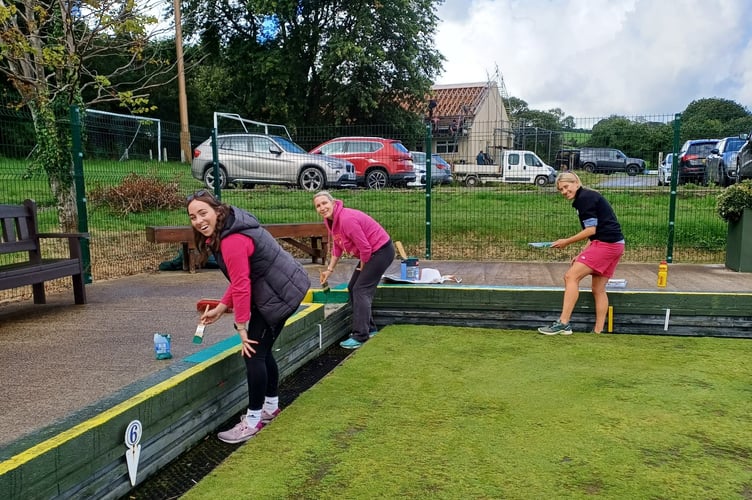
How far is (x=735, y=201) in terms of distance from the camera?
8.08 meters

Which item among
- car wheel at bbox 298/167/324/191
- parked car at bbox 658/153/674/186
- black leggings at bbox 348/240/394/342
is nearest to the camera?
black leggings at bbox 348/240/394/342

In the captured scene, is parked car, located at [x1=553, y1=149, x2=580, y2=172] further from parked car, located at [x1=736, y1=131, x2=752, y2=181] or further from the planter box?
parked car, located at [x1=736, y1=131, x2=752, y2=181]

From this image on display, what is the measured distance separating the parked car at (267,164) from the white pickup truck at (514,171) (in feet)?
8.44

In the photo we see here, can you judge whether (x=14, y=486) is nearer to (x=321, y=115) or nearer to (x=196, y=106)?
(x=321, y=115)

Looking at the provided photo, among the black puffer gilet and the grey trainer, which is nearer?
the black puffer gilet

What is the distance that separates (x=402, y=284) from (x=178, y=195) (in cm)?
618

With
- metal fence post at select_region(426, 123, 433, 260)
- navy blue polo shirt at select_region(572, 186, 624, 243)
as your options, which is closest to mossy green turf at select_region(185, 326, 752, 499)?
navy blue polo shirt at select_region(572, 186, 624, 243)

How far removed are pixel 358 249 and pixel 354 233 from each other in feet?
0.54

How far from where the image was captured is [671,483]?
2771 mm

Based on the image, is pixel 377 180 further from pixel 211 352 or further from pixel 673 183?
pixel 211 352

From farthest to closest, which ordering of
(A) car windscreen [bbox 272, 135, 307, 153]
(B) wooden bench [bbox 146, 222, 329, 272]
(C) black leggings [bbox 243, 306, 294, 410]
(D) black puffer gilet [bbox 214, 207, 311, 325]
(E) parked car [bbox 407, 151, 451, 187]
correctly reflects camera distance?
(E) parked car [bbox 407, 151, 451, 187]
(A) car windscreen [bbox 272, 135, 307, 153]
(B) wooden bench [bbox 146, 222, 329, 272]
(C) black leggings [bbox 243, 306, 294, 410]
(D) black puffer gilet [bbox 214, 207, 311, 325]

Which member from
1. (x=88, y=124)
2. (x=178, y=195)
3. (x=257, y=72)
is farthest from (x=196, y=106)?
(x=88, y=124)

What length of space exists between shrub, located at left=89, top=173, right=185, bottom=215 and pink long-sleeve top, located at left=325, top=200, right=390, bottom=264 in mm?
6089

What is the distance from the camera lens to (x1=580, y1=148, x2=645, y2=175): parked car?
9.28 meters
